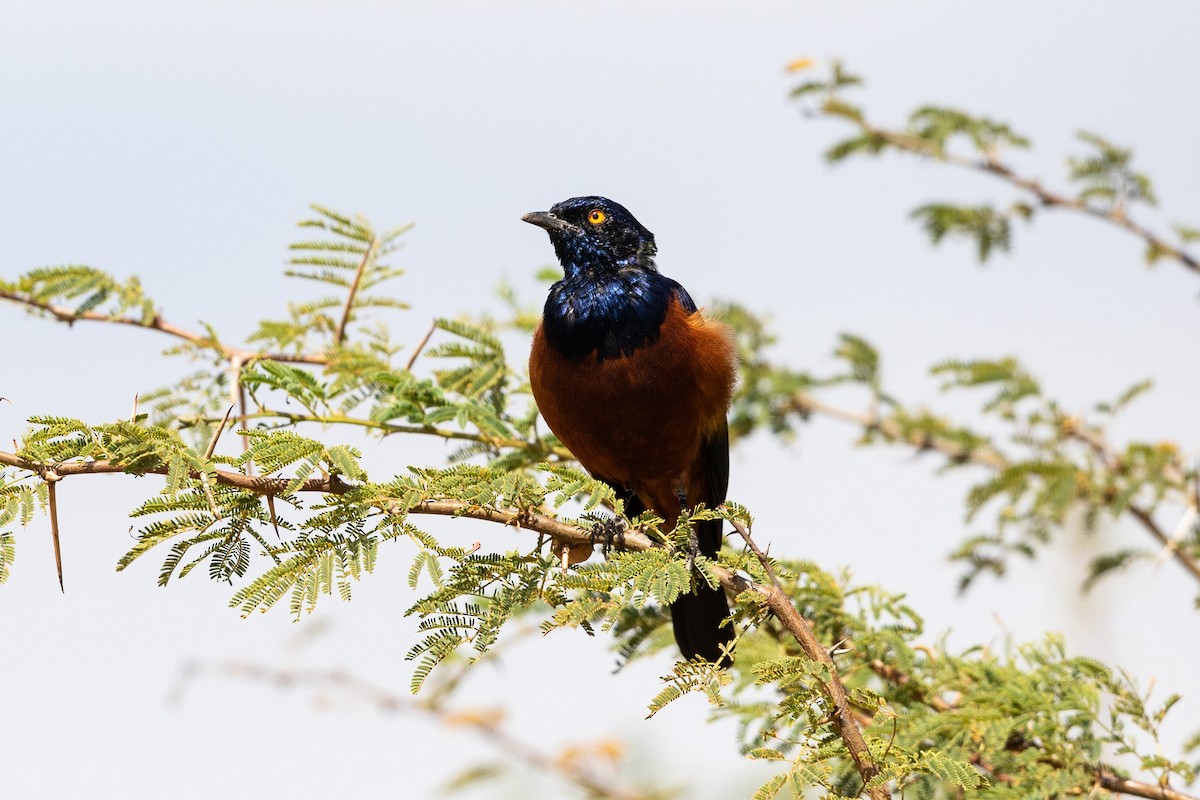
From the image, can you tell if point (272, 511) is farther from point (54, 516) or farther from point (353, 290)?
point (353, 290)

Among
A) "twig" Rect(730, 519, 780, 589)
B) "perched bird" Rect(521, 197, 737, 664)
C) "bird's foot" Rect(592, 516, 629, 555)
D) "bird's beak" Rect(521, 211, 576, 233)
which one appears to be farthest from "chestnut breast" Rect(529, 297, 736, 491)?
A: "twig" Rect(730, 519, 780, 589)

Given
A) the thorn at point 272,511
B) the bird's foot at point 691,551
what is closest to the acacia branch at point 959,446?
the bird's foot at point 691,551

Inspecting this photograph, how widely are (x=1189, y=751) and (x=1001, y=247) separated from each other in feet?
7.88

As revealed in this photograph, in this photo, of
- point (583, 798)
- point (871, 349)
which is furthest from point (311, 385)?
point (871, 349)

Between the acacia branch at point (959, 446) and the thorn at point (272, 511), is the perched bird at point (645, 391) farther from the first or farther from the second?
the thorn at point (272, 511)

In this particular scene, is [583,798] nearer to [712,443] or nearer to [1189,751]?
[712,443]

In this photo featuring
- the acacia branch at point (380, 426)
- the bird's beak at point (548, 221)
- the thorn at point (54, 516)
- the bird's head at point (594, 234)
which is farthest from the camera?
the bird's beak at point (548, 221)

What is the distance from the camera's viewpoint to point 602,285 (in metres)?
4.73

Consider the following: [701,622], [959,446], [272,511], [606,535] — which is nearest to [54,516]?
[272,511]

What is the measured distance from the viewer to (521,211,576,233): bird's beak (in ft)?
16.9

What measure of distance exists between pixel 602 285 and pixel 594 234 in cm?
46

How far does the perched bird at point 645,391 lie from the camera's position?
4.28m

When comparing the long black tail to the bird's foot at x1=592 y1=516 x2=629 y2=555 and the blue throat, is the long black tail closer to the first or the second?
the bird's foot at x1=592 y1=516 x2=629 y2=555

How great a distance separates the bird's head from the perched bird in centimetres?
7
